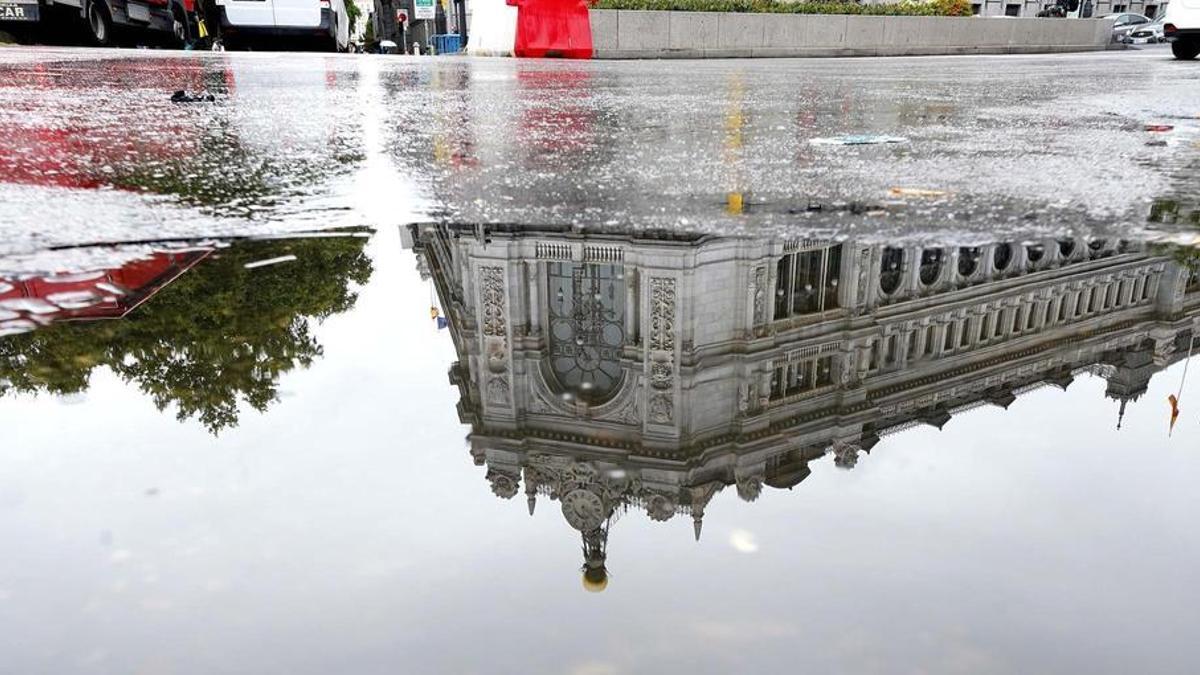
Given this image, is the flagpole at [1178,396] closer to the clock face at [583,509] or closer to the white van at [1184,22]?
the clock face at [583,509]

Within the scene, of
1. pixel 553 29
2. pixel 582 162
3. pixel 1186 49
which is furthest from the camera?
pixel 553 29

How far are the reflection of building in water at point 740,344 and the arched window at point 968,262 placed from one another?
2 centimetres

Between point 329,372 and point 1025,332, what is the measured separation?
1.72 metres

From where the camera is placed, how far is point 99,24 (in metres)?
19.9

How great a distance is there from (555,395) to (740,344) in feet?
1.95

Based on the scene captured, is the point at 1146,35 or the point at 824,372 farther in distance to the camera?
the point at 1146,35

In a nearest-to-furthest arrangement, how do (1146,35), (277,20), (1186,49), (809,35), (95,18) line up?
(95,18) → (1186,49) → (277,20) → (809,35) → (1146,35)

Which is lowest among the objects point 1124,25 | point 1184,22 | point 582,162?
point 582,162

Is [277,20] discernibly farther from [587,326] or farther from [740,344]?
[740,344]

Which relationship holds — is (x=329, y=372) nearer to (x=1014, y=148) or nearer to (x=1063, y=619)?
(x=1063, y=619)

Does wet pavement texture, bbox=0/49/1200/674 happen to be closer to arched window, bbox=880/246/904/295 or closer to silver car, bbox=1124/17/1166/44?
arched window, bbox=880/246/904/295

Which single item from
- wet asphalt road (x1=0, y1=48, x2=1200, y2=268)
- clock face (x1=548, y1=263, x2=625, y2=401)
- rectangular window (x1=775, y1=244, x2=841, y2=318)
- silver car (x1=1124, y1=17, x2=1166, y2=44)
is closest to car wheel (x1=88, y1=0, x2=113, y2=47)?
wet asphalt road (x1=0, y1=48, x2=1200, y2=268)

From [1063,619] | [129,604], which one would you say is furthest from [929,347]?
[129,604]

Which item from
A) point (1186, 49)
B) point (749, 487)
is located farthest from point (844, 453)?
point (1186, 49)
